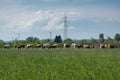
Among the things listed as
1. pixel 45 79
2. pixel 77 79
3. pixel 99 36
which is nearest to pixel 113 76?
pixel 77 79

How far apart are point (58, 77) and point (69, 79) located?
464mm

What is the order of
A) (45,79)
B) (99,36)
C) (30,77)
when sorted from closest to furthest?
1. (45,79)
2. (30,77)
3. (99,36)

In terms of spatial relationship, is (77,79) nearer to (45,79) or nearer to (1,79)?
(45,79)

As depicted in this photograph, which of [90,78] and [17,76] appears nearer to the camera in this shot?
[90,78]

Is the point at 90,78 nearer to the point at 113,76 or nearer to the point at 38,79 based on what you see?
the point at 113,76

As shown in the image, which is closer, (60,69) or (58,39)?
(60,69)

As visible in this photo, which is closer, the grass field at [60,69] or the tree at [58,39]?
the grass field at [60,69]

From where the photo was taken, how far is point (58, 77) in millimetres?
10539

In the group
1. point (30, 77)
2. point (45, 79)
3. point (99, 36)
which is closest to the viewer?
point (45, 79)

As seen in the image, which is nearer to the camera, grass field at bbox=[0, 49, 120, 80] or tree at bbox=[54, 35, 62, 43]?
grass field at bbox=[0, 49, 120, 80]

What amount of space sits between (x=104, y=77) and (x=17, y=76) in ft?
8.89

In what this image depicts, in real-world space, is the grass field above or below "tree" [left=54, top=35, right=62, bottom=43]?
below

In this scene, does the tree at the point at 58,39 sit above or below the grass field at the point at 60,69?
above

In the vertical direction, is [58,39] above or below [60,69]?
above
